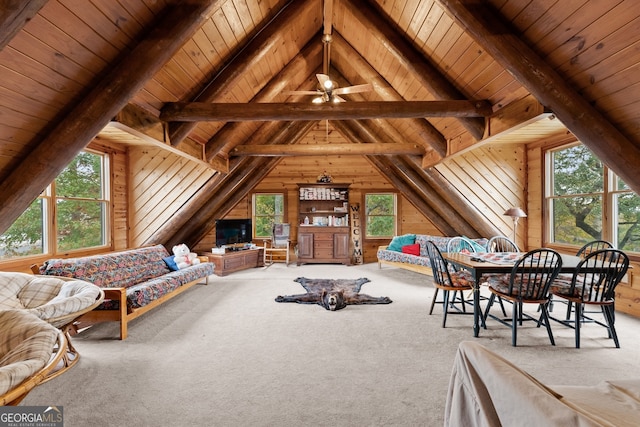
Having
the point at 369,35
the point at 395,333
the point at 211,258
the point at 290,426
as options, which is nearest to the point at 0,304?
the point at 290,426

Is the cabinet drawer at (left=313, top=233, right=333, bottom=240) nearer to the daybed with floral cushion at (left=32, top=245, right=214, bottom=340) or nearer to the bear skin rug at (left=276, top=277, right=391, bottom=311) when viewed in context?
the bear skin rug at (left=276, top=277, right=391, bottom=311)

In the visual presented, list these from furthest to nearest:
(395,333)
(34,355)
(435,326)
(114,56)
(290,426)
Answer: (435,326)
(395,333)
(114,56)
(290,426)
(34,355)

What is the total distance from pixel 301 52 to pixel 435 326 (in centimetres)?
394

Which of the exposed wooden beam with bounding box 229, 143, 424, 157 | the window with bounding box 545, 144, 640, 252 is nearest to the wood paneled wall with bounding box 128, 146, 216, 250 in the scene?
the exposed wooden beam with bounding box 229, 143, 424, 157

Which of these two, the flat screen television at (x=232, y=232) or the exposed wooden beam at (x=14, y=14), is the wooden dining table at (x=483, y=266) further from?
the flat screen television at (x=232, y=232)

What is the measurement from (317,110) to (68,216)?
168 inches

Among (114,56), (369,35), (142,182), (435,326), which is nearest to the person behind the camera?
Result: (114,56)

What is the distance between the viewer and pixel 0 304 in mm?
2264

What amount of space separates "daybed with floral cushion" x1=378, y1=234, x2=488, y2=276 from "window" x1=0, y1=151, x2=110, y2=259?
5426mm

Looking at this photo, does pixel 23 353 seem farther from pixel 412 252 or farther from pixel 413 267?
pixel 412 252

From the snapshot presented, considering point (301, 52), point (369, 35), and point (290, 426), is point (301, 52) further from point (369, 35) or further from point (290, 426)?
point (290, 426)

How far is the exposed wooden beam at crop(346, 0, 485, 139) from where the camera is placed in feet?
10.7

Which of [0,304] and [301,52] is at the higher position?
[301,52]

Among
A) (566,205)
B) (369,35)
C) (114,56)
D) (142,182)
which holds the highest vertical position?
(369,35)
